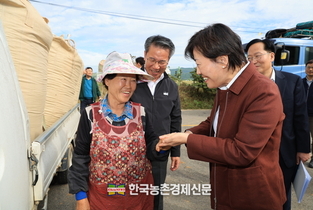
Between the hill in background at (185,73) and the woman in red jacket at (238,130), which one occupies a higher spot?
the woman in red jacket at (238,130)

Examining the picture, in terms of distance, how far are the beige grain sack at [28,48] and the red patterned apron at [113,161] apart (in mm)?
620

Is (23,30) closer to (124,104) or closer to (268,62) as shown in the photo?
(124,104)

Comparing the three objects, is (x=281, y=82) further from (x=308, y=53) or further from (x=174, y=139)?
(x=308, y=53)

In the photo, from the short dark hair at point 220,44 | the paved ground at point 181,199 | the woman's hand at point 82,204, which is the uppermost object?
the short dark hair at point 220,44

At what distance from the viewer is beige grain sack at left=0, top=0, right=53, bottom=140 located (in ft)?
5.76

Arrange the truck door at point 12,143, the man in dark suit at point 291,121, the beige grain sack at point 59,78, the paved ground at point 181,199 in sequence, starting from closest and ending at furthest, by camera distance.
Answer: the truck door at point 12,143 < the man in dark suit at point 291,121 < the beige grain sack at point 59,78 < the paved ground at point 181,199

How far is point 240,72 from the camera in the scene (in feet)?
4.53

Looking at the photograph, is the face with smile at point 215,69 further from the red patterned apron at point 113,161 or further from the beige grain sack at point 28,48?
the beige grain sack at point 28,48

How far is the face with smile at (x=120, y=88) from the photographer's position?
168cm

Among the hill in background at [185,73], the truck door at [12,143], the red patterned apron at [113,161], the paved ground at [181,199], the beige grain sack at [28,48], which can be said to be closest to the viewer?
the truck door at [12,143]

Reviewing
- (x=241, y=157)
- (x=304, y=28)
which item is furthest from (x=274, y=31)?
(x=241, y=157)

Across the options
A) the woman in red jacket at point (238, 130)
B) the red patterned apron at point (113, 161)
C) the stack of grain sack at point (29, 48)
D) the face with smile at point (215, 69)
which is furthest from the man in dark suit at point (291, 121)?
the stack of grain sack at point (29, 48)

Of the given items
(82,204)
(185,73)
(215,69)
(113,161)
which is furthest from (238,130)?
(185,73)

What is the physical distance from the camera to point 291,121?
7.31 ft
